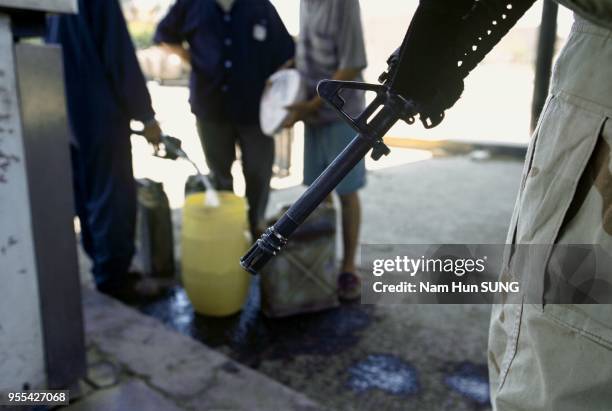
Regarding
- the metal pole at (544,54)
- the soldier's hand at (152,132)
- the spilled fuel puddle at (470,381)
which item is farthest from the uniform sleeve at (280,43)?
the spilled fuel puddle at (470,381)

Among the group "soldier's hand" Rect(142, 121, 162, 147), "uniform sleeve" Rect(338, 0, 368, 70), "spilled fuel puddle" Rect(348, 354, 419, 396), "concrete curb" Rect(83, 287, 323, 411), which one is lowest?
"spilled fuel puddle" Rect(348, 354, 419, 396)

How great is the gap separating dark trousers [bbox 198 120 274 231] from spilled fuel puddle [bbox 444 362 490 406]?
5.57ft

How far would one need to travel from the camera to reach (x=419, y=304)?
315cm

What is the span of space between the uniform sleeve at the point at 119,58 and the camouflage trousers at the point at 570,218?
7.74ft

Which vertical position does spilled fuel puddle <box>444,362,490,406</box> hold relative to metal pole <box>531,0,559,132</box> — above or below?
below

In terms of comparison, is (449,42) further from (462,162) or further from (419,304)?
(462,162)

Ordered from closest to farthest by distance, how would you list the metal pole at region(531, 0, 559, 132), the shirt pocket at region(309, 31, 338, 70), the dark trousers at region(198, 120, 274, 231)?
the shirt pocket at region(309, 31, 338, 70) < the dark trousers at region(198, 120, 274, 231) < the metal pole at region(531, 0, 559, 132)

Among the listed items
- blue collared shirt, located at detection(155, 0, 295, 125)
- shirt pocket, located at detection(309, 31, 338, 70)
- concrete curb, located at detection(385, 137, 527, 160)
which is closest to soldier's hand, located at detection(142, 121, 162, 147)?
blue collared shirt, located at detection(155, 0, 295, 125)

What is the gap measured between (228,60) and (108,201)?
1107mm

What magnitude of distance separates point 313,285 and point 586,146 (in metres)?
2.16

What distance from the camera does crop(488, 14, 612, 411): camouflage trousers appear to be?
0.92 meters

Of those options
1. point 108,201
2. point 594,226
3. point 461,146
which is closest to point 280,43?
point 108,201

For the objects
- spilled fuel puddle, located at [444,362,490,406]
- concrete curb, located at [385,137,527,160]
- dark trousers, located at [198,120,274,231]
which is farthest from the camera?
concrete curb, located at [385,137,527,160]

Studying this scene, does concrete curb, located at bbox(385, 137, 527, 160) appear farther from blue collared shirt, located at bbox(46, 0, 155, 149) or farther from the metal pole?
blue collared shirt, located at bbox(46, 0, 155, 149)
